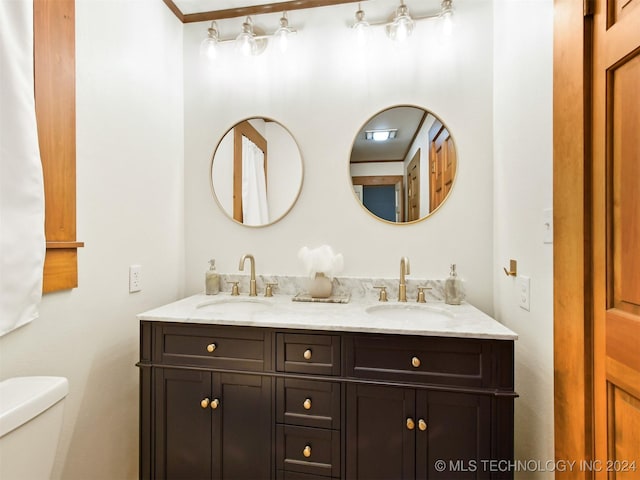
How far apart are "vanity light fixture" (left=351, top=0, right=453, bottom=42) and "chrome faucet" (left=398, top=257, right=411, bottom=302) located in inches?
43.3

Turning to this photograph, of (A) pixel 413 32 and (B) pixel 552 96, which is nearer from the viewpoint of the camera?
(B) pixel 552 96

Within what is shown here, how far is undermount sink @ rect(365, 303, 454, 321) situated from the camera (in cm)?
153

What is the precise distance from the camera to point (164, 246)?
1.77 m

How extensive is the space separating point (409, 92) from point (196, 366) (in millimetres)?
1660

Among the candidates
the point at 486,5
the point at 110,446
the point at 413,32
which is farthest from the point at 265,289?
the point at 486,5

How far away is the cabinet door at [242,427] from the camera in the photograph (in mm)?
1272

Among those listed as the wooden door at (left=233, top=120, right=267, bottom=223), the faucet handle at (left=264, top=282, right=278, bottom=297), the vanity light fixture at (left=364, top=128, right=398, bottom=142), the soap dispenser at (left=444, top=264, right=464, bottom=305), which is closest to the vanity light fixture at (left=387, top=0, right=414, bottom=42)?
the vanity light fixture at (left=364, top=128, right=398, bottom=142)

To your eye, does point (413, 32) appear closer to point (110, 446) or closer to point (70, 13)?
point (70, 13)

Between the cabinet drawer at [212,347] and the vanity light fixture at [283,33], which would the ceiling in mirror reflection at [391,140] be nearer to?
the vanity light fixture at [283,33]

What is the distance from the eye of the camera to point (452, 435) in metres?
1.15

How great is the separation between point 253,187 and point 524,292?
1.42m

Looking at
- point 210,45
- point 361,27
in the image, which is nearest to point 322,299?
point 361,27

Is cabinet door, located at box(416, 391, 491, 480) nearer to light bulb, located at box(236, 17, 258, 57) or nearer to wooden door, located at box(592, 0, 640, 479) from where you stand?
wooden door, located at box(592, 0, 640, 479)

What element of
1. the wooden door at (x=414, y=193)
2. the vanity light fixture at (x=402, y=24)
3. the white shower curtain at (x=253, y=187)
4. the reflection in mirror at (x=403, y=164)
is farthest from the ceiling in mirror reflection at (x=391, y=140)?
the white shower curtain at (x=253, y=187)
